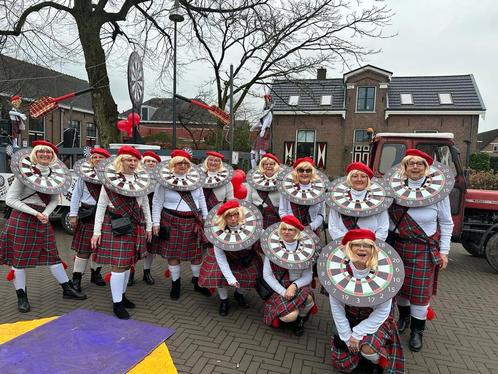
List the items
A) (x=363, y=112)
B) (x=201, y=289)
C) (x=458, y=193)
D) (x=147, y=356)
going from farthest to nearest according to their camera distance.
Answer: (x=363, y=112) < (x=458, y=193) < (x=201, y=289) < (x=147, y=356)

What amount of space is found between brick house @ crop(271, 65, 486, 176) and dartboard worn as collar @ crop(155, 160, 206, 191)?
17.5m

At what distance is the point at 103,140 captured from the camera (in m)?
11.0

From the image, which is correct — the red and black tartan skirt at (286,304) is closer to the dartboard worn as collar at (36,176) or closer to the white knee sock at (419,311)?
the white knee sock at (419,311)

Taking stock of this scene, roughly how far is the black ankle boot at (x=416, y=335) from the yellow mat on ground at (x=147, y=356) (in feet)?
7.49

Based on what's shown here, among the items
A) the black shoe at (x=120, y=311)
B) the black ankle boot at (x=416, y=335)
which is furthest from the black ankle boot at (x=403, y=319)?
the black shoe at (x=120, y=311)

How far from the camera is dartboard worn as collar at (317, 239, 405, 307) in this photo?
268 cm

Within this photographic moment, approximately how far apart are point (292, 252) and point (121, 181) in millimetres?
1976

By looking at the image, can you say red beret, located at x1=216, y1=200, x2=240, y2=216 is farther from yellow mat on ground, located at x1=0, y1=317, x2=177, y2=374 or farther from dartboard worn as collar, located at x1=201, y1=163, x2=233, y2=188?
yellow mat on ground, located at x1=0, y1=317, x2=177, y2=374

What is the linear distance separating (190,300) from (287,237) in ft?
5.80

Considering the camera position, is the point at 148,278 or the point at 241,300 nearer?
the point at 241,300

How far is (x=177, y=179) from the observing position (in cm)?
430

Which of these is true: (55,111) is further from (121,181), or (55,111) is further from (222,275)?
(222,275)

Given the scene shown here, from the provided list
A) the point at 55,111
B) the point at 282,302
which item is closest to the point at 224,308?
Answer: the point at 282,302

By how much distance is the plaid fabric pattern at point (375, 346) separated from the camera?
271 cm
